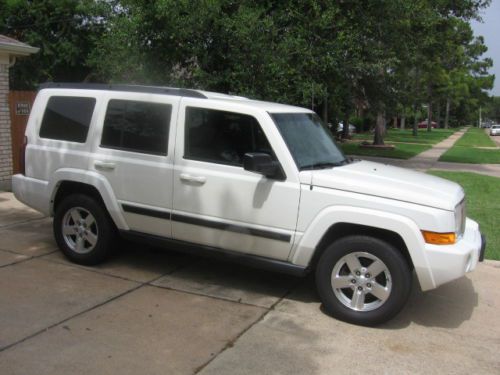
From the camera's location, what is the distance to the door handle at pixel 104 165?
5.43 metres

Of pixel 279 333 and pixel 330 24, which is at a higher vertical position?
pixel 330 24

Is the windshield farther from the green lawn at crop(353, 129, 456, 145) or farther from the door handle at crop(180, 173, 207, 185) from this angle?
the green lawn at crop(353, 129, 456, 145)

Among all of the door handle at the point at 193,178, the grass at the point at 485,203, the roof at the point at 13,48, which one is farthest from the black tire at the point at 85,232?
the roof at the point at 13,48

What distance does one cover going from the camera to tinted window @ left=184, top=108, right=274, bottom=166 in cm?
495

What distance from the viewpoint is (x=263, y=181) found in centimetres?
475

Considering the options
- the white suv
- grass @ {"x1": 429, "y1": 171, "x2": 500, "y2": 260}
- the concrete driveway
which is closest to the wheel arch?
the white suv

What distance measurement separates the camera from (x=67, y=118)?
19.0ft

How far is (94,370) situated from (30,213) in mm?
5116

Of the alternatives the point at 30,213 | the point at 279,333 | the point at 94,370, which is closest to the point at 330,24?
the point at 30,213

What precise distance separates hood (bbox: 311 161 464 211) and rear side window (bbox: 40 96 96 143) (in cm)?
252

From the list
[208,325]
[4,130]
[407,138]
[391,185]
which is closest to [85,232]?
[208,325]

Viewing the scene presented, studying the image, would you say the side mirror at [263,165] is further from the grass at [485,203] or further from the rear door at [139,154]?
the grass at [485,203]

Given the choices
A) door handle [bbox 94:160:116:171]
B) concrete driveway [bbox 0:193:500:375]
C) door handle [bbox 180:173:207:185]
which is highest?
door handle [bbox 94:160:116:171]

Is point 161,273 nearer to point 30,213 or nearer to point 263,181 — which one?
point 263,181
